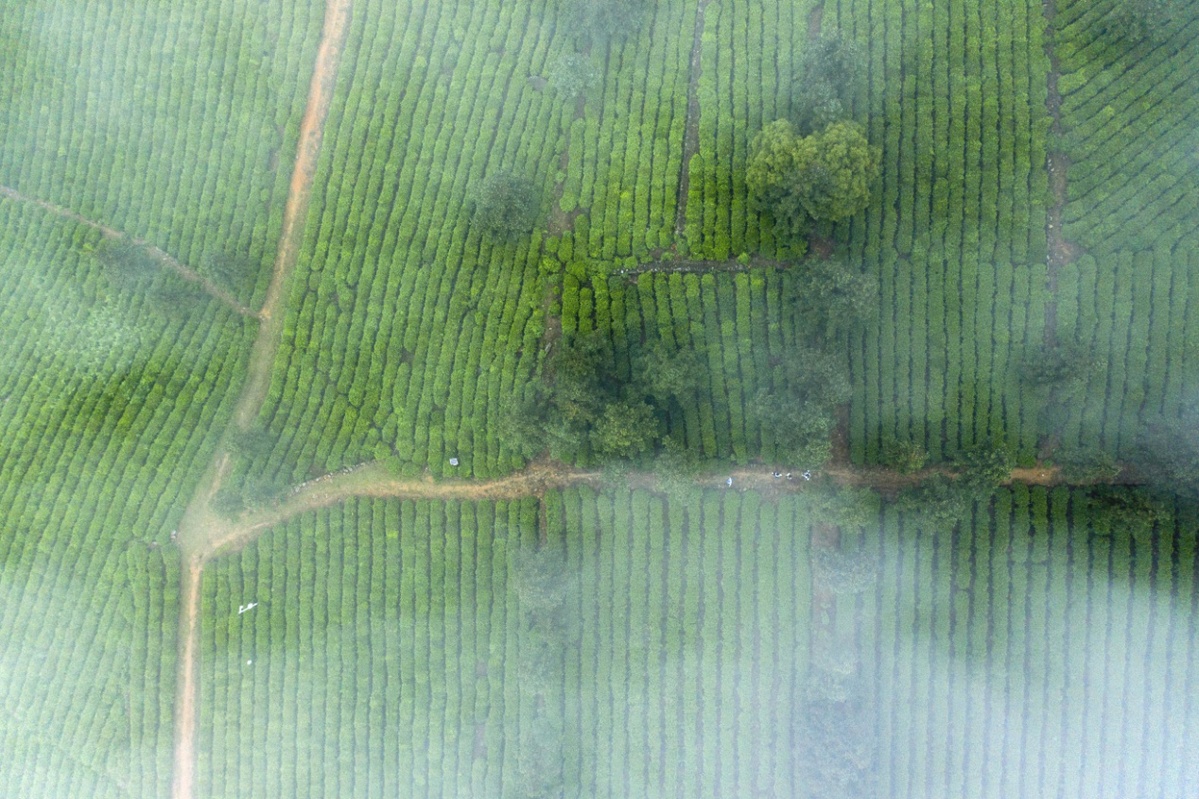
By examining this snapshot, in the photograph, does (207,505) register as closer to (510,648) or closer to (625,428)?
(510,648)

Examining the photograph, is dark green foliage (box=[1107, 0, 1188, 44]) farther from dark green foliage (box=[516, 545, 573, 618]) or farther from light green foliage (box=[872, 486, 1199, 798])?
dark green foliage (box=[516, 545, 573, 618])

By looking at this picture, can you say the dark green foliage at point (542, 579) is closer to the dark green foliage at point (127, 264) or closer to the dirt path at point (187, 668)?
the dirt path at point (187, 668)

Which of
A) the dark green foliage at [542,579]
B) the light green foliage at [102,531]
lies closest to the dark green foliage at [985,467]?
the dark green foliage at [542,579]

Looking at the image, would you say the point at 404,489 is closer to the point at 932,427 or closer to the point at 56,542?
the point at 56,542

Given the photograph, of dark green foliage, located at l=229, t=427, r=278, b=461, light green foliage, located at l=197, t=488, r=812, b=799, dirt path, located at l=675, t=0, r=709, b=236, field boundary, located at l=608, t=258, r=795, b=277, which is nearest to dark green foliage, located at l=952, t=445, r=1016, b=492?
light green foliage, located at l=197, t=488, r=812, b=799

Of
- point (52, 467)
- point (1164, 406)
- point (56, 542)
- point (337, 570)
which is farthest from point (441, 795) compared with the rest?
point (1164, 406)
